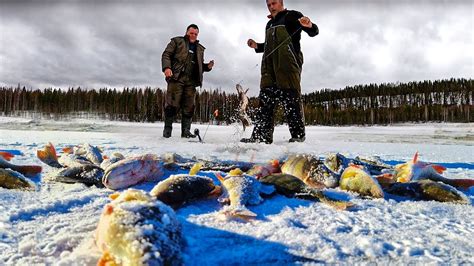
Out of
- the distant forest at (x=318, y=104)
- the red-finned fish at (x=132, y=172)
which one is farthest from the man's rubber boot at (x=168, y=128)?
the distant forest at (x=318, y=104)

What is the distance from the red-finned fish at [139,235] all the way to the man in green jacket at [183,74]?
15.8 ft

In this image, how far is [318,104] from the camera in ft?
85.3

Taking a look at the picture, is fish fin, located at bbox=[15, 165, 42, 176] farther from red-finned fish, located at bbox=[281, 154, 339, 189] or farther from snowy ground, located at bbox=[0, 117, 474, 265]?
red-finned fish, located at bbox=[281, 154, 339, 189]

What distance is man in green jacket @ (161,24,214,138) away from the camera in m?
5.72

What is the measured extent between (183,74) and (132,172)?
166 inches

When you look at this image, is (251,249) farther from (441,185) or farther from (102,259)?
(441,185)

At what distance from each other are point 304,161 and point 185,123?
403cm

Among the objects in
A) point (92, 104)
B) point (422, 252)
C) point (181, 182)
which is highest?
point (92, 104)

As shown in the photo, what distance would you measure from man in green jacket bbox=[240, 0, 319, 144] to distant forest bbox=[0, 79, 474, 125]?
9078 millimetres

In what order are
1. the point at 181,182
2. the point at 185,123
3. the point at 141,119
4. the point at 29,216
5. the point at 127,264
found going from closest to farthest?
1. the point at 127,264
2. the point at 29,216
3. the point at 181,182
4. the point at 185,123
5. the point at 141,119

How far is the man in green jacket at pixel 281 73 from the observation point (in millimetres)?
4379

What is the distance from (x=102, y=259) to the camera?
82 centimetres

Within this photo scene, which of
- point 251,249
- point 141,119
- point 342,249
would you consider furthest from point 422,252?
point 141,119

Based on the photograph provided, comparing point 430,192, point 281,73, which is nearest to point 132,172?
point 430,192
